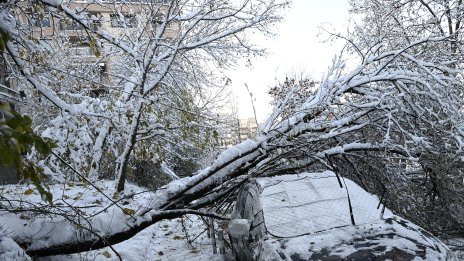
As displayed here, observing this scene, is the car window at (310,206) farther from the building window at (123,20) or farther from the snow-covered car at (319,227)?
the building window at (123,20)

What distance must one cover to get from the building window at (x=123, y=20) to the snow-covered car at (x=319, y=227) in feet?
19.8

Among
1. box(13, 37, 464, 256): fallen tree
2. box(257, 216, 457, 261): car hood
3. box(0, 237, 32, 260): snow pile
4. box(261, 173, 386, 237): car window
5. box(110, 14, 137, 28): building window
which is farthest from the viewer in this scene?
box(110, 14, 137, 28): building window

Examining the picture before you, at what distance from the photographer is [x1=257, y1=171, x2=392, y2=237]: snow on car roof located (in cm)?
380

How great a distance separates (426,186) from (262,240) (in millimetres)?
5603

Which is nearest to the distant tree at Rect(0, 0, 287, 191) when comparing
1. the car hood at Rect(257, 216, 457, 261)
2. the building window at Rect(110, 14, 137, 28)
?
the building window at Rect(110, 14, 137, 28)

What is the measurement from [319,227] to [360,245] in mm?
455

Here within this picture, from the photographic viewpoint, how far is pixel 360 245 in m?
3.41

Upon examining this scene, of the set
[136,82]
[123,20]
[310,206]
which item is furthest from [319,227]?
[123,20]

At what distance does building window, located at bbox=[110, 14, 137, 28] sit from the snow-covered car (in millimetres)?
6028

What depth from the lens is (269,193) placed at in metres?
4.45

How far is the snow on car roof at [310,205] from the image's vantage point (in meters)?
3.80

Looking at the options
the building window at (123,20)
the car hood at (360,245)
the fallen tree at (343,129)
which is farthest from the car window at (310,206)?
the building window at (123,20)

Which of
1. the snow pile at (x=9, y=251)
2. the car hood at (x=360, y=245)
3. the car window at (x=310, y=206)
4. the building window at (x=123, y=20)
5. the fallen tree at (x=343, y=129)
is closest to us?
the snow pile at (x=9, y=251)

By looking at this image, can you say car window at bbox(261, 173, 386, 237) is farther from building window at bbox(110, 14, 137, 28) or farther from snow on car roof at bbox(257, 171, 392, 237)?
building window at bbox(110, 14, 137, 28)
